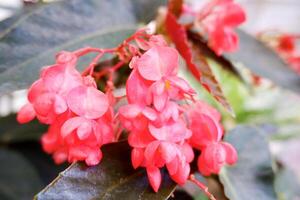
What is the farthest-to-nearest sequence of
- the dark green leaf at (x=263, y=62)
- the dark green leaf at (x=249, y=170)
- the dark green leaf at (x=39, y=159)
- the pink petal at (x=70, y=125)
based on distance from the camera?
the dark green leaf at (x=39, y=159) < the dark green leaf at (x=263, y=62) < the dark green leaf at (x=249, y=170) < the pink petal at (x=70, y=125)

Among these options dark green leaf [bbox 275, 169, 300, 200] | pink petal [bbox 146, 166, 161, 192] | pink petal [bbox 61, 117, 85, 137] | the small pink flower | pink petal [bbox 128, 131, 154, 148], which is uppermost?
pink petal [bbox 61, 117, 85, 137]

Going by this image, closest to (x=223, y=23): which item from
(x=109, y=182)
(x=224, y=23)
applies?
(x=224, y=23)

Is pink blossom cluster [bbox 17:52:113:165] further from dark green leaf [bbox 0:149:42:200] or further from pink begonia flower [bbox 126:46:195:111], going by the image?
dark green leaf [bbox 0:149:42:200]

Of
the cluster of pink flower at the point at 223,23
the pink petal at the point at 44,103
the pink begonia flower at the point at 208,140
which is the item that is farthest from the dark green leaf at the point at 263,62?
the pink petal at the point at 44,103

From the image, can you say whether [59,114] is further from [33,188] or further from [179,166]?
[33,188]

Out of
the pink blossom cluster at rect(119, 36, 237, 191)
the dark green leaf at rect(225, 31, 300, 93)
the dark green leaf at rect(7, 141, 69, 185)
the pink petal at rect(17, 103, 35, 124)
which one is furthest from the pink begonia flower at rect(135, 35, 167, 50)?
the dark green leaf at rect(7, 141, 69, 185)

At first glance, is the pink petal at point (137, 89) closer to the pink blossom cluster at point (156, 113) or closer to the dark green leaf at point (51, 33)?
the pink blossom cluster at point (156, 113)

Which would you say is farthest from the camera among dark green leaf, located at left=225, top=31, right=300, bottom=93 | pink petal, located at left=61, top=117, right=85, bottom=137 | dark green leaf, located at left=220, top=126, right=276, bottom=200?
→ dark green leaf, located at left=225, top=31, right=300, bottom=93

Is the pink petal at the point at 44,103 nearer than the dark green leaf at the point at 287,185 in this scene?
Yes
